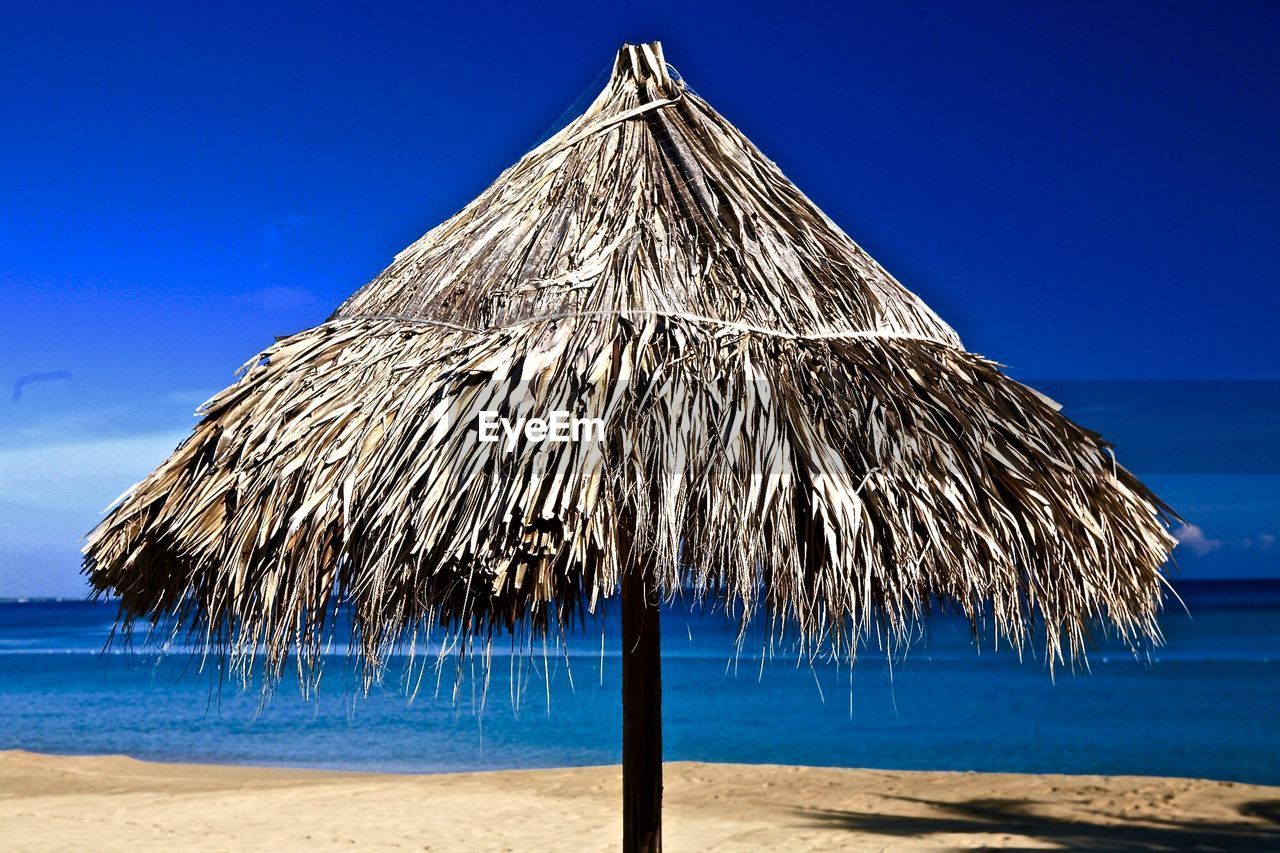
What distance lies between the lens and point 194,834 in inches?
268

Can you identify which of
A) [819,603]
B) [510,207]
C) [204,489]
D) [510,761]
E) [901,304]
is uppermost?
[510,207]

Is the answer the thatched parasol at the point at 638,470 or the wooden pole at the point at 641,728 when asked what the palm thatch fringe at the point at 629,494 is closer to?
the thatched parasol at the point at 638,470

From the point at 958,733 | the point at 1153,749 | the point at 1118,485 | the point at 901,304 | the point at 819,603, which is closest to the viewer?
the point at 819,603

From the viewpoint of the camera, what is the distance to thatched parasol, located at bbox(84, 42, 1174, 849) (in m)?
2.27

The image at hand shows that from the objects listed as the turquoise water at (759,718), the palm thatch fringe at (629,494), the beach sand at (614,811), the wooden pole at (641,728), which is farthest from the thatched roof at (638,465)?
the turquoise water at (759,718)

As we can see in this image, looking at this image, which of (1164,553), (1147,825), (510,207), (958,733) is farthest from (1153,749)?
(510,207)

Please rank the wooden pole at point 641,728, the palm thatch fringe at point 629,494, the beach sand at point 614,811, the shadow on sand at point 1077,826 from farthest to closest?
the beach sand at point 614,811
the shadow on sand at point 1077,826
the wooden pole at point 641,728
the palm thatch fringe at point 629,494

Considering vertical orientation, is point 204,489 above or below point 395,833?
above

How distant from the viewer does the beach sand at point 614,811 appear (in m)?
6.54

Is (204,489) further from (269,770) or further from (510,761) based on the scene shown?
(510,761)

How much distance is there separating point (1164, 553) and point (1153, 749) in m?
12.1

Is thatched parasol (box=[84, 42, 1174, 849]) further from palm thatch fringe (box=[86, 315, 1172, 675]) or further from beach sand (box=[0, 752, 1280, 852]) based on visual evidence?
beach sand (box=[0, 752, 1280, 852])

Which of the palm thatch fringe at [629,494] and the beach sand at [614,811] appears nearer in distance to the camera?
the palm thatch fringe at [629,494]

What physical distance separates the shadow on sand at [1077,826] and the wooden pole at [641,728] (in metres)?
4.08
